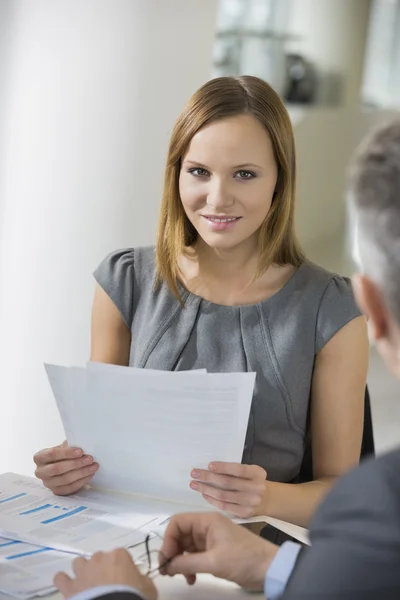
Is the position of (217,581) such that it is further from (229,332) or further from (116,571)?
(229,332)

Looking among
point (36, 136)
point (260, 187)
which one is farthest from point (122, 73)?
point (260, 187)

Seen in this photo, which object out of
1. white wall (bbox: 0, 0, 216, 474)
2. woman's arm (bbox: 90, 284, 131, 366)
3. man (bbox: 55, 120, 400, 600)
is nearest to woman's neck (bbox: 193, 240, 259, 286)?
woman's arm (bbox: 90, 284, 131, 366)

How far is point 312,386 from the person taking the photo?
1832 millimetres

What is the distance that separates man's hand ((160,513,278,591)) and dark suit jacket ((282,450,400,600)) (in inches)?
13.0

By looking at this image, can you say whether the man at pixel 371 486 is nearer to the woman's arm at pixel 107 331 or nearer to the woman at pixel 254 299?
the woman at pixel 254 299

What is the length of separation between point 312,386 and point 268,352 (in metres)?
0.11

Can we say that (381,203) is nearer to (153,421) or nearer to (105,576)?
(105,576)

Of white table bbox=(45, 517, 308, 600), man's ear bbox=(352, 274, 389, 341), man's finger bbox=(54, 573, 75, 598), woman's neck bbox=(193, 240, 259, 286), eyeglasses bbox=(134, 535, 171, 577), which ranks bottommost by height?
white table bbox=(45, 517, 308, 600)

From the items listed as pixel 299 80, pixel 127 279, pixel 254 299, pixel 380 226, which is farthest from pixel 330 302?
pixel 299 80

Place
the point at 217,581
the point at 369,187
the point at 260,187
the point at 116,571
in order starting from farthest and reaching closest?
the point at 260,187, the point at 217,581, the point at 116,571, the point at 369,187

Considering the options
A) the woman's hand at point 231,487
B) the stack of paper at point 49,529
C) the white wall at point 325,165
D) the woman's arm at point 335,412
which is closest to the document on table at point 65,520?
the stack of paper at point 49,529

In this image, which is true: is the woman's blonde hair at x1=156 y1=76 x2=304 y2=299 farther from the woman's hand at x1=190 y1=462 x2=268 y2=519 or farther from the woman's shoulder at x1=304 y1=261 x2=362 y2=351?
the woman's hand at x1=190 y1=462 x2=268 y2=519

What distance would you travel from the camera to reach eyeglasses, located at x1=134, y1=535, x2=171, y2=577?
1.23m

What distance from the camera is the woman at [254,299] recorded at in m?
1.78
